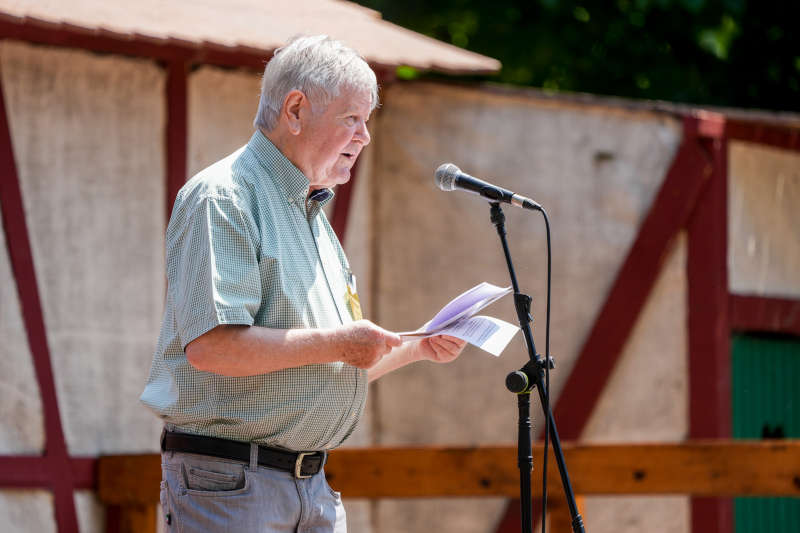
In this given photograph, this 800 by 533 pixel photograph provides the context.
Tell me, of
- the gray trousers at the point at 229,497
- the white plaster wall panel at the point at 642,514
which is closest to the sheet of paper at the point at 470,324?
the gray trousers at the point at 229,497

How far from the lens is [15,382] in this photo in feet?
16.7

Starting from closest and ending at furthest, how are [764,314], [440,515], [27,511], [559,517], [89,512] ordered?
[559,517], [27,511], [89,512], [440,515], [764,314]

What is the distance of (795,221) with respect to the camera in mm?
7055

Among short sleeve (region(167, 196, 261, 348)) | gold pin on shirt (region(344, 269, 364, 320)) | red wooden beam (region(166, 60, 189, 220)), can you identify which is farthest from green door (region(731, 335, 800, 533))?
short sleeve (region(167, 196, 261, 348))

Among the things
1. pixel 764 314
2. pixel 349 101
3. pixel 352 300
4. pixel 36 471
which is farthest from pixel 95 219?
pixel 764 314

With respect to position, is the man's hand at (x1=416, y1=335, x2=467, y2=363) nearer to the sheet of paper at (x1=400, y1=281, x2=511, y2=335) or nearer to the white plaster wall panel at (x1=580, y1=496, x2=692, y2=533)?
the sheet of paper at (x1=400, y1=281, x2=511, y2=335)

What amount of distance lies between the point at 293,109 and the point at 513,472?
2.64 metres

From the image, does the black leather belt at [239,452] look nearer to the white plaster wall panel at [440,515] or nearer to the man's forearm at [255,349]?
the man's forearm at [255,349]

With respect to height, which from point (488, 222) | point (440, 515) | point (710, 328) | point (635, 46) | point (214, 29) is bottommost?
point (440, 515)

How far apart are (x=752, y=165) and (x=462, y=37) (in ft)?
9.73

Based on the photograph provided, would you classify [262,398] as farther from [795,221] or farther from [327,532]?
[795,221]

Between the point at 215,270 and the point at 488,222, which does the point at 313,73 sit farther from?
the point at 488,222

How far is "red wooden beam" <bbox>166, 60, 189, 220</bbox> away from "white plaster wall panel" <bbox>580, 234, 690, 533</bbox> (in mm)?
2503

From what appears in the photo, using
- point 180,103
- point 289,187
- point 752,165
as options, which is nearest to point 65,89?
point 180,103
